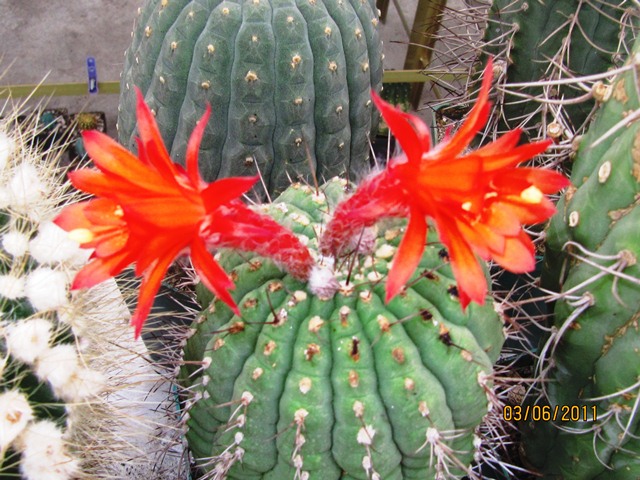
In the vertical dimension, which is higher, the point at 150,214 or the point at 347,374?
the point at 150,214

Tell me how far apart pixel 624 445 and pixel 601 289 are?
0.16m

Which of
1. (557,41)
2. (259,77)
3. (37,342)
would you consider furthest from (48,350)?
(557,41)

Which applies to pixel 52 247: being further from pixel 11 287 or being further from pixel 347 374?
pixel 347 374

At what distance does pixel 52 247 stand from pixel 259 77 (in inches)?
14.7

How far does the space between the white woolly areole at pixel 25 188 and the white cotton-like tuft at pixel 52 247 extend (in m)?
0.03

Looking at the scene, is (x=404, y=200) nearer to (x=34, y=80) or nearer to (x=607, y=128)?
(x=607, y=128)

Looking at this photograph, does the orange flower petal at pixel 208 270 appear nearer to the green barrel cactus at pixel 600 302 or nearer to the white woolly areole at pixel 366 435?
the white woolly areole at pixel 366 435

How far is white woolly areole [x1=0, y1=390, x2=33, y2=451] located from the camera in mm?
570

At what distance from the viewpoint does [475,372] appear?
24.4 inches

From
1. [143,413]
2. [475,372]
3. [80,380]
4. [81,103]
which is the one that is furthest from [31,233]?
[81,103]

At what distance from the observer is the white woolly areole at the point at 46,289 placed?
2.06 feet

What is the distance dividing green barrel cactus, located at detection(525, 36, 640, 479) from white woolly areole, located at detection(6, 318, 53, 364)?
18.4 inches

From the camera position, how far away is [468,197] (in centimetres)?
46
